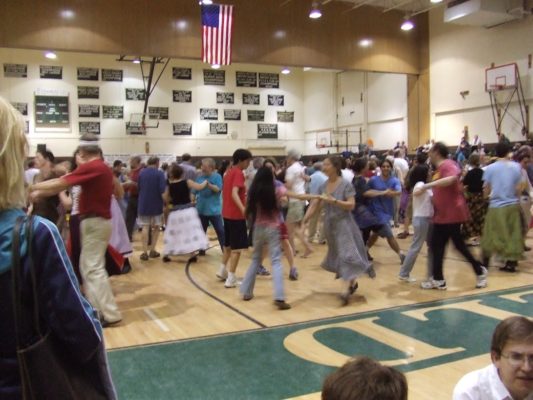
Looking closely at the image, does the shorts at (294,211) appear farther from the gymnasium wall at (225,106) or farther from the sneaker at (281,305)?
the gymnasium wall at (225,106)

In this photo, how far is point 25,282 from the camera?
1.17 meters

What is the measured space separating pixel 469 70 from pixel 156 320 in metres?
15.3

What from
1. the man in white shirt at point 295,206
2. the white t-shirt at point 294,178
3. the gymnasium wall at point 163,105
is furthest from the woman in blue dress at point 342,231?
the gymnasium wall at point 163,105

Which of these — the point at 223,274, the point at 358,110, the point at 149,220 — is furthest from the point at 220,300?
the point at 358,110

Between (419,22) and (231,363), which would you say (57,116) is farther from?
(231,363)

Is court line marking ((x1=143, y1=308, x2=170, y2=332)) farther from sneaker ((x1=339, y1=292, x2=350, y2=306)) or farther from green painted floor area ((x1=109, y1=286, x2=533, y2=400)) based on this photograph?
sneaker ((x1=339, y1=292, x2=350, y2=306))

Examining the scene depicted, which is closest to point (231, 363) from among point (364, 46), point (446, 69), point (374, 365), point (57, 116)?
point (374, 365)

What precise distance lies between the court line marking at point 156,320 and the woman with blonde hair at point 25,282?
363 cm

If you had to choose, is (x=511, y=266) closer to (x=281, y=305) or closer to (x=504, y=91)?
(x=281, y=305)

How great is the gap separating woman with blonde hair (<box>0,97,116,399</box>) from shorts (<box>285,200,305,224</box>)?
7106 mm

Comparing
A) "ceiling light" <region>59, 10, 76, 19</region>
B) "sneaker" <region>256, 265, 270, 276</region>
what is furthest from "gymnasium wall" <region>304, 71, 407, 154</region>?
"sneaker" <region>256, 265, 270, 276</region>

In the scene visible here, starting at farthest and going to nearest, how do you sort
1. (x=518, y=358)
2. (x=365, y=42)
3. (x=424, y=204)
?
(x=365, y=42)
(x=424, y=204)
(x=518, y=358)

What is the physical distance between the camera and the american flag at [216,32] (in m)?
12.4

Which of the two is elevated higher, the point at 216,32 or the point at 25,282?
the point at 216,32
